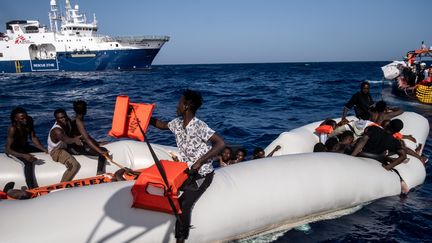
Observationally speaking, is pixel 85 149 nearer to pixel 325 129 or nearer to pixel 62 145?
pixel 62 145

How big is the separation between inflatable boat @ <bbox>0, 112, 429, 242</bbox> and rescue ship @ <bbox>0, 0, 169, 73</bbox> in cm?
4850

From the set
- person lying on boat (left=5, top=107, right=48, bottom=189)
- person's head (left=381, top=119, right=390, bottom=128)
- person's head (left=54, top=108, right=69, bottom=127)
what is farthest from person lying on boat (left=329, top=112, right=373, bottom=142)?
person lying on boat (left=5, top=107, right=48, bottom=189)

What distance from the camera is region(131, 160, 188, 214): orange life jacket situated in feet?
10.6

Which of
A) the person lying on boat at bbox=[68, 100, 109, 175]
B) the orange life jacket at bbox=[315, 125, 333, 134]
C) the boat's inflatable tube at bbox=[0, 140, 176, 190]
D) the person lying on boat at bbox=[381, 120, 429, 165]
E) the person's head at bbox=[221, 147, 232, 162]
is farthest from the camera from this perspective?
the orange life jacket at bbox=[315, 125, 333, 134]

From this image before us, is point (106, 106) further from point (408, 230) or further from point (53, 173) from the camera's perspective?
point (408, 230)

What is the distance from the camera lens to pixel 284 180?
14.7ft

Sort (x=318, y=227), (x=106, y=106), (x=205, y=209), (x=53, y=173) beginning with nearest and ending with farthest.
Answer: (x=205, y=209), (x=318, y=227), (x=53, y=173), (x=106, y=106)

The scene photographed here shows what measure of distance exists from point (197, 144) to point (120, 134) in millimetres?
787

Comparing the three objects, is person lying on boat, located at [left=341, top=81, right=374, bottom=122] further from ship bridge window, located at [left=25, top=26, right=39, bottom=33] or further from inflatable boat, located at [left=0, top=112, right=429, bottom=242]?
ship bridge window, located at [left=25, top=26, right=39, bottom=33]

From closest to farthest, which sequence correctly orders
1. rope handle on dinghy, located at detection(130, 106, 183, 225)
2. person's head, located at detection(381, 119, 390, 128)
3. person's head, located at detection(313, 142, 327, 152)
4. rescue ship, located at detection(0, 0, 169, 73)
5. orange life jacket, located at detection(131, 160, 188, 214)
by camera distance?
1. rope handle on dinghy, located at detection(130, 106, 183, 225)
2. orange life jacket, located at detection(131, 160, 188, 214)
3. person's head, located at detection(313, 142, 327, 152)
4. person's head, located at detection(381, 119, 390, 128)
5. rescue ship, located at detection(0, 0, 169, 73)

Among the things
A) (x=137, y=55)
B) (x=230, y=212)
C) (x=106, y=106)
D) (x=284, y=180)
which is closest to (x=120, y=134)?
(x=230, y=212)

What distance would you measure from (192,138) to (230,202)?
1.01 metres

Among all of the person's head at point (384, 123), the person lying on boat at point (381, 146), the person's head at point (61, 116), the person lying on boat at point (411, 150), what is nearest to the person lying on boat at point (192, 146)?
the person's head at point (61, 116)

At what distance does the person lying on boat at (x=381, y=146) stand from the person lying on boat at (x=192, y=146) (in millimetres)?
3121
